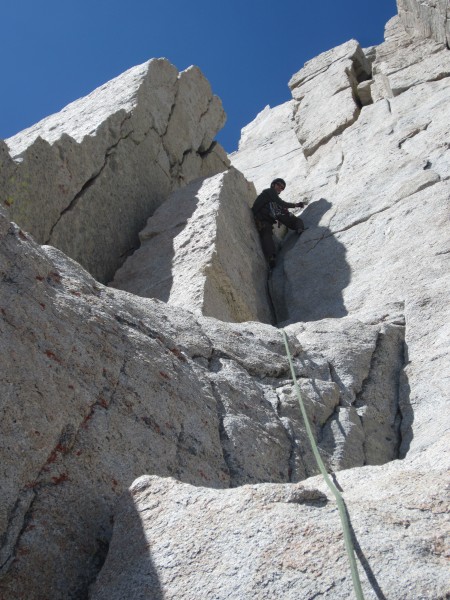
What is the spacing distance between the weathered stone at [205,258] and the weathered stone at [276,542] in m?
3.98

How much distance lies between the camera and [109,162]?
9156 mm

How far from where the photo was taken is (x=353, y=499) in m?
3.10

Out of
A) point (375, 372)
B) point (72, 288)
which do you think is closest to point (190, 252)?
point (375, 372)

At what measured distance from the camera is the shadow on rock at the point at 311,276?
8.19 metres

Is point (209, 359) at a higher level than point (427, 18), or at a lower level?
lower

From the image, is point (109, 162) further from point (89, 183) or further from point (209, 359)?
point (209, 359)

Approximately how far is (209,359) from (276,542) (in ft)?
7.93

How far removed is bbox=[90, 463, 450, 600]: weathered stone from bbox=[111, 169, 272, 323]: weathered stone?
3.98m

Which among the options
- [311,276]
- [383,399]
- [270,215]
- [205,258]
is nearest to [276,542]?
[383,399]

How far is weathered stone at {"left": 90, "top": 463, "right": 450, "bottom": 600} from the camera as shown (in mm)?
2590

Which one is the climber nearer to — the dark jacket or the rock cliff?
the dark jacket

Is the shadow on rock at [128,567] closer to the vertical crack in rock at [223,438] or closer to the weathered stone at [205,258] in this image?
the vertical crack in rock at [223,438]

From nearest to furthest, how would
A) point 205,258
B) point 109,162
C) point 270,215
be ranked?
point 205,258
point 109,162
point 270,215

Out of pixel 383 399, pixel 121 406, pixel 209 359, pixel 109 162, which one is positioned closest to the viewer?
pixel 121 406
